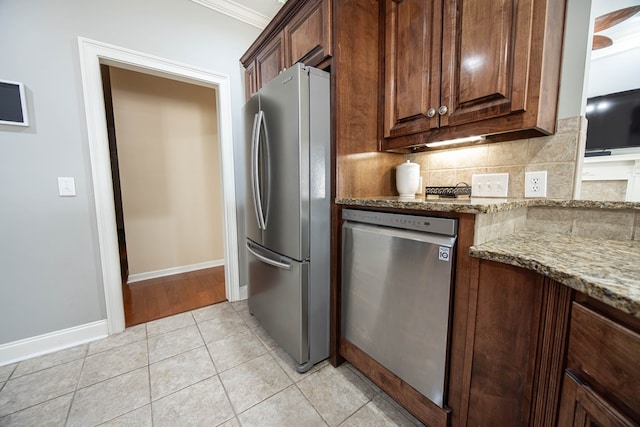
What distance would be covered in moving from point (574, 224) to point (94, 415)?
2406 mm

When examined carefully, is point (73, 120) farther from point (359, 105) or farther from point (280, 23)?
point (359, 105)

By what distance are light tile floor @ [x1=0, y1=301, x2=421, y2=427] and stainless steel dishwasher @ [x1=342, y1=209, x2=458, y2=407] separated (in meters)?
0.28

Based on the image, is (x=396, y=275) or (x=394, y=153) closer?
(x=396, y=275)

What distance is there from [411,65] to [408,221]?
91 centimetres

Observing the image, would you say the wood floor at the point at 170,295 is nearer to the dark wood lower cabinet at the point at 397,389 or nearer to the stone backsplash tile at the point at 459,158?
the dark wood lower cabinet at the point at 397,389

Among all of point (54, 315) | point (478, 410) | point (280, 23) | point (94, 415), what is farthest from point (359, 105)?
point (54, 315)

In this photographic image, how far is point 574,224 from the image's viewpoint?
1.04m

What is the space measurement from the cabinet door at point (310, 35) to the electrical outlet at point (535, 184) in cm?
121

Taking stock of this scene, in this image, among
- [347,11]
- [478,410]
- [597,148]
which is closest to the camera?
[478,410]

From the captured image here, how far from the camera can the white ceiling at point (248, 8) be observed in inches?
78.4

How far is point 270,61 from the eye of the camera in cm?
181

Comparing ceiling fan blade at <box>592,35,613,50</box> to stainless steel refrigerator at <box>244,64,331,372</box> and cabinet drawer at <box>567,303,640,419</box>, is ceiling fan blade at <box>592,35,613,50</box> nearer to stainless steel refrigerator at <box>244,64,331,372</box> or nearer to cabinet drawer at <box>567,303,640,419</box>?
stainless steel refrigerator at <box>244,64,331,372</box>

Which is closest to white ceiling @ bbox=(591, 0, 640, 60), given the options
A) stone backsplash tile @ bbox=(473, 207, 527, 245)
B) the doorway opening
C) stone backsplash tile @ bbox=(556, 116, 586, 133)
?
stone backsplash tile @ bbox=(556, 116, 586, 133)

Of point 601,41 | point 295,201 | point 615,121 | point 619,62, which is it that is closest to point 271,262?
point 295,201
